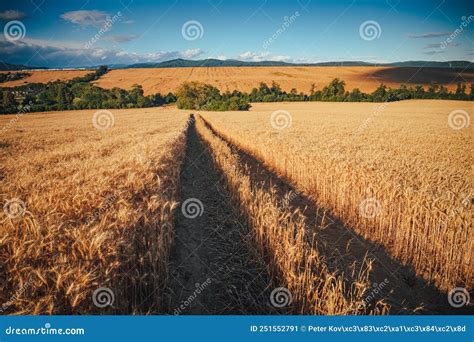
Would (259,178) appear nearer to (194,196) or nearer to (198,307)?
(194,196)

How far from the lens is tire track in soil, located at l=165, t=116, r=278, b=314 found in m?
3.26

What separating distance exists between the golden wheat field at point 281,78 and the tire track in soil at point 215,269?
204ft

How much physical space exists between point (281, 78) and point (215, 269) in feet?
297

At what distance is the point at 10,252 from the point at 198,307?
200cm

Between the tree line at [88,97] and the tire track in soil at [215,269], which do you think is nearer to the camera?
the tire track in soil at [215,269]

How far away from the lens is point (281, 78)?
8806 cm

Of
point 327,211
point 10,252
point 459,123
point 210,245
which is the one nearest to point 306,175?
point 327,211

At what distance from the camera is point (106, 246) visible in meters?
2.73

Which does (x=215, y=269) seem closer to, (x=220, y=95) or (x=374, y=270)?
(x=374, y=270)

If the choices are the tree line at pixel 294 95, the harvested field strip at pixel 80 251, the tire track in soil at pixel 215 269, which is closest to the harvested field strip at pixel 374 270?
the tire track in soil at pixel 215 269

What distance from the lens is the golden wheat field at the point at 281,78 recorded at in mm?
66750

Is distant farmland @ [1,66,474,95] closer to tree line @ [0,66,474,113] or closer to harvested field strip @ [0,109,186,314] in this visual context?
tree line @ [0,66,474,113]

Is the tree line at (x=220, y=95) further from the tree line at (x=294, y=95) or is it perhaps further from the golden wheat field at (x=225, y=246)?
the golden wheat field at (x=225, y=246)

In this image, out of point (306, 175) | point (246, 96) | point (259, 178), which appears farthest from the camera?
point (246, 96)
